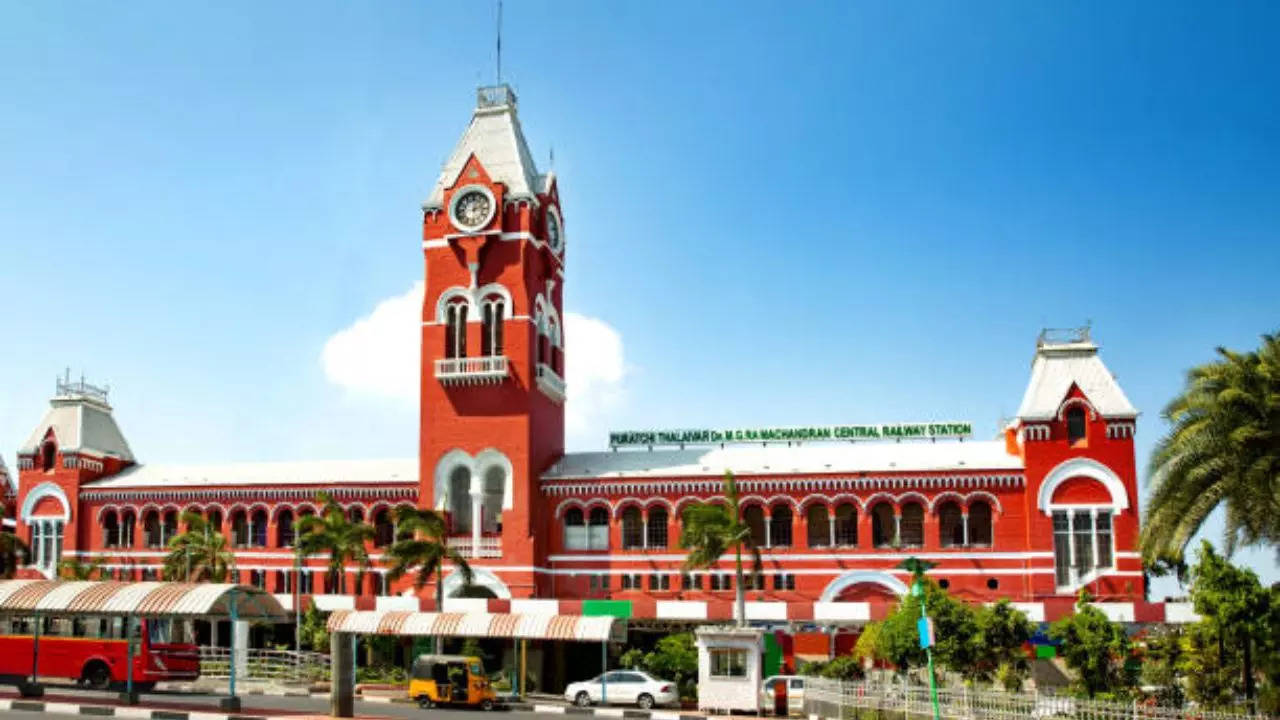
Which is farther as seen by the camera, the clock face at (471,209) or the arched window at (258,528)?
the arched window at (258,528)

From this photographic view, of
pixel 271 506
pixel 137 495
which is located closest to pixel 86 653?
pixel 271 506

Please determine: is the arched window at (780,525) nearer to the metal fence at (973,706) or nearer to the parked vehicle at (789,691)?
the parked vehicle at (789,691)

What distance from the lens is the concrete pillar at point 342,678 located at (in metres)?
33.9

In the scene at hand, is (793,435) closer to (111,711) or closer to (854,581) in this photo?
(854,581)

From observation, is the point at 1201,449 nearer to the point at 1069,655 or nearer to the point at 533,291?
the point at 1069,655

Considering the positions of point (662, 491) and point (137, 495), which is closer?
point (662, 491)

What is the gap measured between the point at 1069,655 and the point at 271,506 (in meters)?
42.8

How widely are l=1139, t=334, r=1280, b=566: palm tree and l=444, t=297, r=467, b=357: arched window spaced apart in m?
37.2

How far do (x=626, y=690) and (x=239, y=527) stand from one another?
103 ft

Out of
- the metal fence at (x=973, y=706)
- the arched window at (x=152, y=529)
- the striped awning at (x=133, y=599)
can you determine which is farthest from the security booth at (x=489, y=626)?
the arched window at (x=152, y=529)

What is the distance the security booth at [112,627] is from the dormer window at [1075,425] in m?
34.1

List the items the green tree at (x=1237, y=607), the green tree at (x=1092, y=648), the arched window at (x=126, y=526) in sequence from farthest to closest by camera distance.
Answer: the arched window at (x=126, y=526)
the green tree at (x=1092, y=648)
the green tree at (x=1237, y=607)

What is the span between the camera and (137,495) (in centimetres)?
6669

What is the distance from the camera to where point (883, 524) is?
2226 inches
